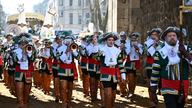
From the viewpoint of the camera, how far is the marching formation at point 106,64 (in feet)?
18.8

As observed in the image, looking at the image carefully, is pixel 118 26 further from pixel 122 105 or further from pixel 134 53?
pixel 122 105

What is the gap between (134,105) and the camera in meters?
9.90

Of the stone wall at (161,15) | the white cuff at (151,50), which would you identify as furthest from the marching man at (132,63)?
the stone wall at (161,15)

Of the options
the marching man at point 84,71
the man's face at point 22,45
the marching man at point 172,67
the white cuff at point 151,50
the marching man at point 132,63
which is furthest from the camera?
the marching man at point 84,71

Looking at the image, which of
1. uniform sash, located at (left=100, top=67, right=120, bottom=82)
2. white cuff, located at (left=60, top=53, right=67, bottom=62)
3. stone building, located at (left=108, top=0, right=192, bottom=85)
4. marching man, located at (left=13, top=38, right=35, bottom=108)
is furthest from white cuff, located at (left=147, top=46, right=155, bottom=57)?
marching man, located at (left=13, top=38, right=35, bottom=108)

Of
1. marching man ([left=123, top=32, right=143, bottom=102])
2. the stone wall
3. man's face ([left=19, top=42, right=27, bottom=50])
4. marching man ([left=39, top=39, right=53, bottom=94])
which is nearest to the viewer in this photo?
man's face ([left=19, top=42, right=27, bottom=50])

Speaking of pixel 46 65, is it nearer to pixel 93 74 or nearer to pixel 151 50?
pixel 93 74

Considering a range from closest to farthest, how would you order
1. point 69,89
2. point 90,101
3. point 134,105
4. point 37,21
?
point 69,89
point 134,105
point 90,101
point 37,21

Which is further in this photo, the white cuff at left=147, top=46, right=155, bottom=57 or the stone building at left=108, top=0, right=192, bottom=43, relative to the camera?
the stone building at left=108, top=0, right=192, bottom=43

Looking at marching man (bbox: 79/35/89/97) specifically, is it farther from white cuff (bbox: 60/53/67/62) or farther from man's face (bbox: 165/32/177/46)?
man's face (bbox: 165/32/177/46)

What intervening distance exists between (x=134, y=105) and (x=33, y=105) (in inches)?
118

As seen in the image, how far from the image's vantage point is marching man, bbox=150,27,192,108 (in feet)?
18.4

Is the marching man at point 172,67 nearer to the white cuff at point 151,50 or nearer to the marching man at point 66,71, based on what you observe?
the marching man at point 66,71

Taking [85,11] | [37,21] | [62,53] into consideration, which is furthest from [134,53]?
[85,11]
